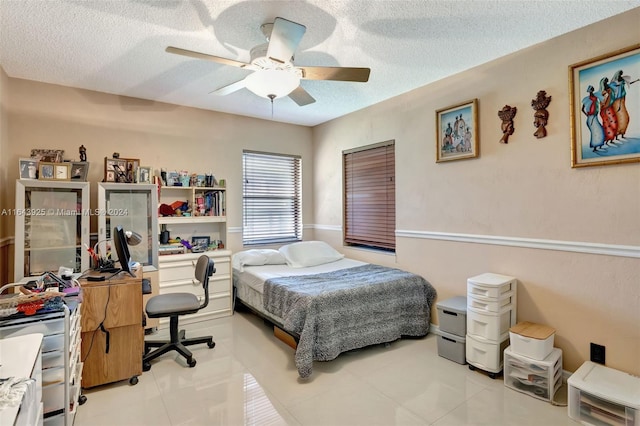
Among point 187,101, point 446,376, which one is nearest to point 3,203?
point 187,101

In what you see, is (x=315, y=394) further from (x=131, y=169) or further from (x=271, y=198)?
(x=271, y=198)

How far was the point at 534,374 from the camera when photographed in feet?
7.45

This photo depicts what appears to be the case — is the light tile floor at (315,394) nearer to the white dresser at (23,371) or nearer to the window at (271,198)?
the white dresser at (23,371)

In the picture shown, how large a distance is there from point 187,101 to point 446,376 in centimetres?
390

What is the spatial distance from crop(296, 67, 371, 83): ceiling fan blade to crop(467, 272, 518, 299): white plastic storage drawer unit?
5.95 ft

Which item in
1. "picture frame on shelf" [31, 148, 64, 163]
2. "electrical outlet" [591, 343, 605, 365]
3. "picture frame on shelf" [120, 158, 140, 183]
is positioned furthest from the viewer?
"picture frame on shelf" [120, 158, 140, 183]

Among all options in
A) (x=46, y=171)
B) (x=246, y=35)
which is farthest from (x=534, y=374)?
(x=46, y=171)

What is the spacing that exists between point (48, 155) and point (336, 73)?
2936 mm

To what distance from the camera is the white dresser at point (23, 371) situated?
0.92 meters

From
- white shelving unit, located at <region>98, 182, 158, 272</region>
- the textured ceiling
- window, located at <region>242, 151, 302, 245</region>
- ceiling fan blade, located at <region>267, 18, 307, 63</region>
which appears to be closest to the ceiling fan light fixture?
ceiling fan blade, located at <region>267, 18, 307, 63</region>

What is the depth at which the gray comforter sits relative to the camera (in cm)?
263

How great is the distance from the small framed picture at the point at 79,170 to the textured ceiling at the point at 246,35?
0.83 metres

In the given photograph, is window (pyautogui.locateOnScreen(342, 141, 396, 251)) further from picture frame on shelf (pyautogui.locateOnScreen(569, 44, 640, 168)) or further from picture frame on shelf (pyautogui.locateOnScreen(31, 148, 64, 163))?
picture frame on shelf (pyautogui.locateOnScreen(31, 148, 64, 163))

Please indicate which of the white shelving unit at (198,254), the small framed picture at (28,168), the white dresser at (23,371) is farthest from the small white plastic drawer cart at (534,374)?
the small framed picture at (28,168)
